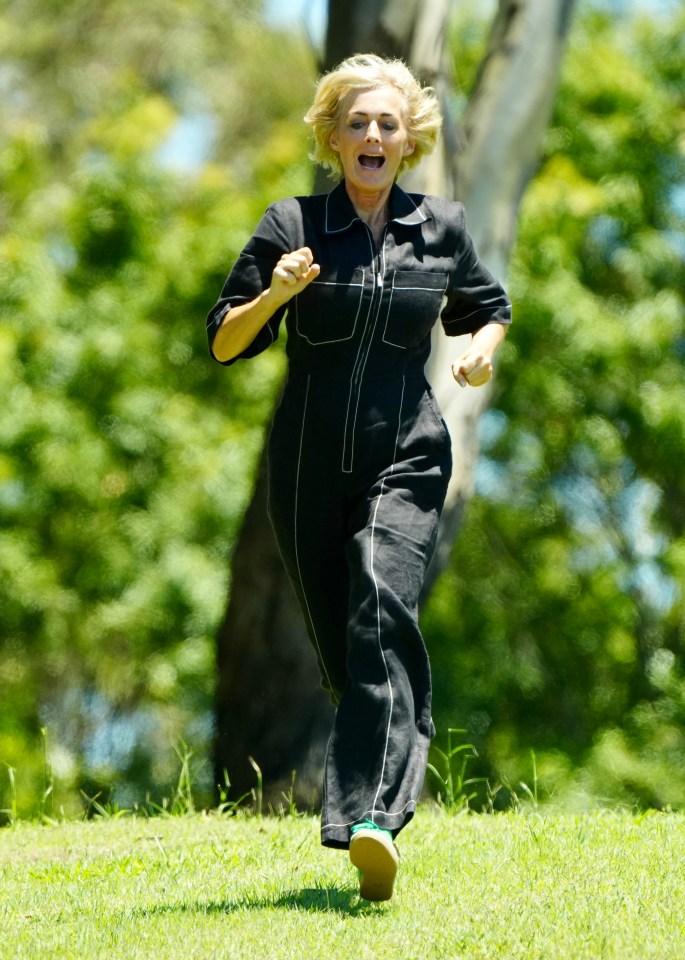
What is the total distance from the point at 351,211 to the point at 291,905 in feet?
6.21

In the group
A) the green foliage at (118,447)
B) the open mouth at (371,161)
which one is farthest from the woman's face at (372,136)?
the green foliage at (118,447)

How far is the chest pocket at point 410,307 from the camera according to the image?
3.78 metres

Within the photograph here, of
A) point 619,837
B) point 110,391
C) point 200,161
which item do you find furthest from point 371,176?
point 200,161

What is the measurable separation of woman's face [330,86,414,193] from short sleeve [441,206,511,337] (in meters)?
0.31

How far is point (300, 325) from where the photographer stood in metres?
3.79

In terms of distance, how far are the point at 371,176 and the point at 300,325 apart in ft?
1.53

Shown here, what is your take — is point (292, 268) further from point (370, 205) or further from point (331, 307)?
point (370, 205)

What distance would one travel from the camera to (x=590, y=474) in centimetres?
1517

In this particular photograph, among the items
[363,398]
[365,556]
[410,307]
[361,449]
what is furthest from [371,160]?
[365,556]

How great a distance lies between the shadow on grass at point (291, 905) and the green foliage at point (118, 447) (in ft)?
30.2

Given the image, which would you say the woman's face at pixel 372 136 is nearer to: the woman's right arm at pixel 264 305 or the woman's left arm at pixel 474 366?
the woman's right arm at pixel 264 305

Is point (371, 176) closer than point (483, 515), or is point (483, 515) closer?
point (371, 176)

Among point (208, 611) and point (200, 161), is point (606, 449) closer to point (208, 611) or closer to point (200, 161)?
point (208, 611)

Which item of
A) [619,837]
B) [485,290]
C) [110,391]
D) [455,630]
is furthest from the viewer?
[455,630]
